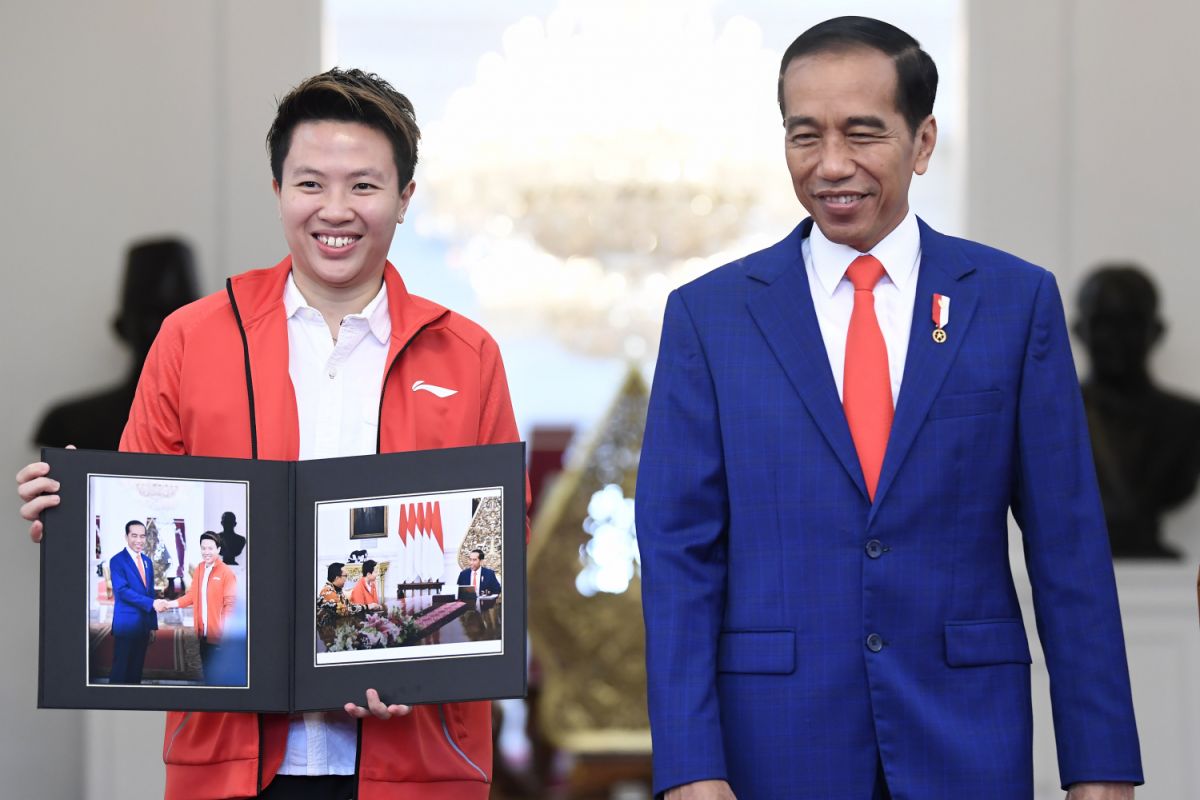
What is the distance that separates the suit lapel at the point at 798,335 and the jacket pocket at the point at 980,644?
0.67 ft

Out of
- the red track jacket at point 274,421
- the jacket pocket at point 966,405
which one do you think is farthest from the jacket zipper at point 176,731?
the jacket pocket at point 966,405

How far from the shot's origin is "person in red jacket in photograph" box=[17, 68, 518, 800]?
198cm

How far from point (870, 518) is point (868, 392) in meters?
0.16

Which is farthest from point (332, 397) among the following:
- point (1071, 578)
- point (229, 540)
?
point (1071, 578)

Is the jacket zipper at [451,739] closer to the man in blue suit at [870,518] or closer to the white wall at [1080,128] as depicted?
the man in blue suit at [870,518]

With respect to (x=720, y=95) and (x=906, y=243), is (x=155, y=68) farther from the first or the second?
(x=906, y=243)

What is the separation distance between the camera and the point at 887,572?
6.28ft

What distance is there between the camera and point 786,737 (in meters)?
1.92

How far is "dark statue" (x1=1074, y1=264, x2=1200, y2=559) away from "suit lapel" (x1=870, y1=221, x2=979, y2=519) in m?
3.00

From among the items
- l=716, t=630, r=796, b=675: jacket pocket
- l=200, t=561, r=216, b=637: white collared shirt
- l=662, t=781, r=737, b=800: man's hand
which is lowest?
l=662, t=781, r=737, b=800: man's hand

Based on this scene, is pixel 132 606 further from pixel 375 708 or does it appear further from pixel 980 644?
pixel 980 644

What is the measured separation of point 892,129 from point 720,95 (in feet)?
10.8

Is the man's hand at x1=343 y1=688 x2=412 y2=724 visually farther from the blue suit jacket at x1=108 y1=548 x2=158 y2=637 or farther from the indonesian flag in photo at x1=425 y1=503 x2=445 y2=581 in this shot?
the blue suit jacket at x1=108 y1=548 x2=158 y2=637

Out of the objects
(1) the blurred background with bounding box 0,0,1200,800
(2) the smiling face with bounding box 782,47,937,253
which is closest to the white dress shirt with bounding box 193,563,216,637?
(2) the smiling face with bounding box 782,47,937,253
